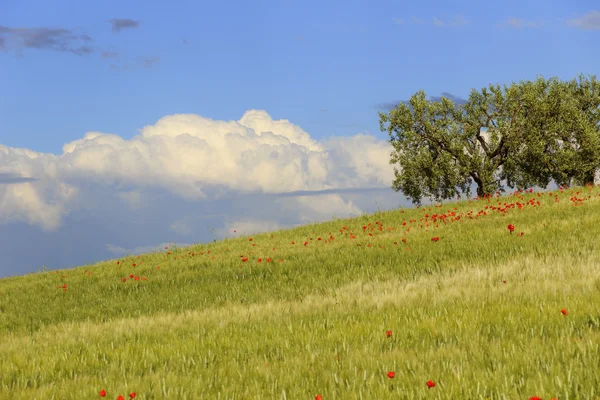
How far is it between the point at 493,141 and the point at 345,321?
106ft

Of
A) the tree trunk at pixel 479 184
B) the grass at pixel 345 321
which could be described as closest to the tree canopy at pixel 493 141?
the tree trunk at pixel 479 184

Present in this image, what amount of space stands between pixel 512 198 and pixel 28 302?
65.9ft

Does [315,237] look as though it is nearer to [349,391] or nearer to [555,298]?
[555,298]

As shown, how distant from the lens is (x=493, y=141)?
37.1 metres

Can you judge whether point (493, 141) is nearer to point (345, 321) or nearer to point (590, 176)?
point (590, 176)

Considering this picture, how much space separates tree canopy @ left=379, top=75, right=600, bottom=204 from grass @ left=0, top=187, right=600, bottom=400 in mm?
17065

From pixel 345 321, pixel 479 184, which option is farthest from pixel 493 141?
pixel 345 321

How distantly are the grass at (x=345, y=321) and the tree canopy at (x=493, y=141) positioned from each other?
1707cm

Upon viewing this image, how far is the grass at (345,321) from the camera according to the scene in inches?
Result: 210

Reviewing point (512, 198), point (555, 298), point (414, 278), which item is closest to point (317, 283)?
point (414, 278)

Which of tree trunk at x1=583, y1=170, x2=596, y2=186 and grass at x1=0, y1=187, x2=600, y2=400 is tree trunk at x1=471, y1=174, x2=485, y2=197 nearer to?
tree trunk at x1=583, y1=170, x2=596, y2=186

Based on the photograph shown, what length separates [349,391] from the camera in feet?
16.4

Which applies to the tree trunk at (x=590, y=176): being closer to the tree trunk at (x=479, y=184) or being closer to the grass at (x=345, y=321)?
the tree trunk at (x=479, y=184)

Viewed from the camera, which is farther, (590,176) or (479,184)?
(590,176)
